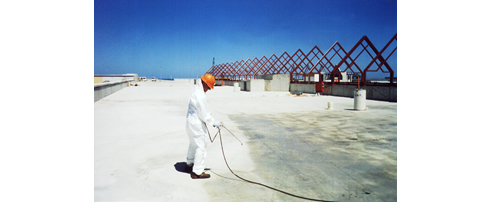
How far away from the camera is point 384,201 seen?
11.9 feet

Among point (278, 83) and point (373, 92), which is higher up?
point (278, 83)

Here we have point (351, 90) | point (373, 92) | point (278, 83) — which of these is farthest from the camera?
point (278, 83)

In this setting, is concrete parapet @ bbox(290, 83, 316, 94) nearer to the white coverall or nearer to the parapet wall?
the parapet wall

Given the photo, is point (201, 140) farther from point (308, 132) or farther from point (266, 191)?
point (308, 132)

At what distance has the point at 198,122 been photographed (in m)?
4.16

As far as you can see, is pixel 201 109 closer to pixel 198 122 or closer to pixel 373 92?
pixel 198 122

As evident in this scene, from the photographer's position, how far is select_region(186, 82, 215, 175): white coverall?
411 cm

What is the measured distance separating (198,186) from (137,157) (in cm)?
190

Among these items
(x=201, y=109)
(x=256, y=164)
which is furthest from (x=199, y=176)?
(x=256, y=164)

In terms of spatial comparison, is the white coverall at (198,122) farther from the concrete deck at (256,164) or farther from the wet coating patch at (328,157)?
the wet coating patch at (328,157)

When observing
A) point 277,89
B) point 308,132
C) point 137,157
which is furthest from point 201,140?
point 277,89

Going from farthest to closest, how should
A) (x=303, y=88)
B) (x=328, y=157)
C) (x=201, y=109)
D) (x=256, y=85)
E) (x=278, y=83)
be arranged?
(x=278, y=83) < (x=256, y=85) < (x=303, y=88) < (x=328, y=157) < (x=201, y=109)

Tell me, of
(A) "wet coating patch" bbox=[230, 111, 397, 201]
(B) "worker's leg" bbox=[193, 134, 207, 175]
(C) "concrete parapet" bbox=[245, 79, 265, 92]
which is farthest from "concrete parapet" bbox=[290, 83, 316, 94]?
(B) "worker's leg" bbox=[193, 134, 207, 175]
